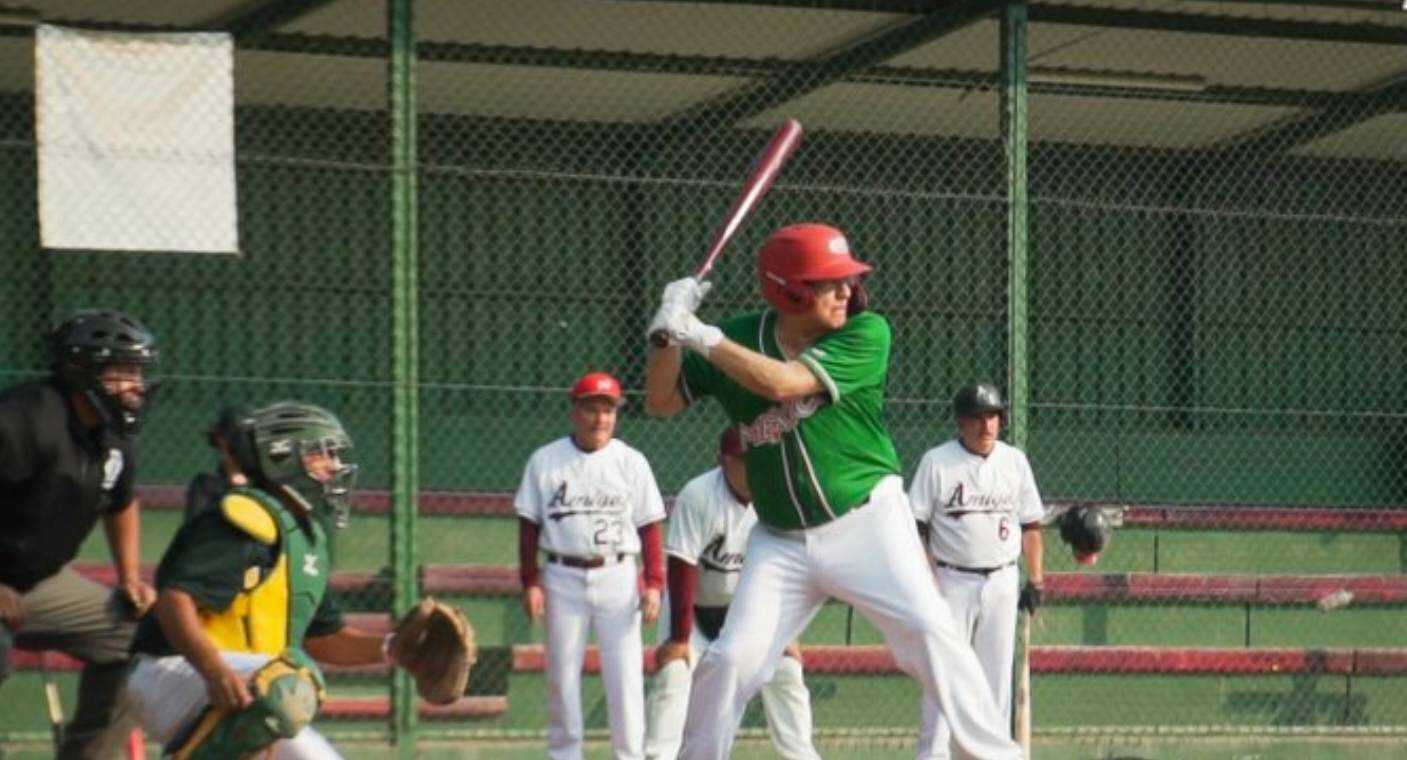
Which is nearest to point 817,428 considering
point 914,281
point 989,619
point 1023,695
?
point 989,619

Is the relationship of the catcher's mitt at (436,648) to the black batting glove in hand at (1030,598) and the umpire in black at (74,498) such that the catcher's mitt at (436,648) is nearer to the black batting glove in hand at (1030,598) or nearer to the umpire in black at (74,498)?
the umpire in black at (74,498)

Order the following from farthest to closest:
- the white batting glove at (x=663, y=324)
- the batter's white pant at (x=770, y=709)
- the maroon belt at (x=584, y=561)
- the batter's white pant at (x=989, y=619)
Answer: the batter's white pant at (x=989, y=619), the maroon belt at (x=584, y=561), the batter's white pant at (x=770, y=709), the white batting glove at (x=663, y=324)

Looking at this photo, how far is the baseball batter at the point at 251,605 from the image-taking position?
5.80 m

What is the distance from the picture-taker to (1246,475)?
15.3 metres

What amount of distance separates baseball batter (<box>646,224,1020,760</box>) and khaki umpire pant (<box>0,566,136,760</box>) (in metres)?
1.96

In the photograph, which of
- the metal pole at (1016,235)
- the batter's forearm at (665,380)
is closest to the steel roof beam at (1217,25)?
the metal pole at (1016,235)

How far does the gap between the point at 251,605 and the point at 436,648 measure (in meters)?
0.56

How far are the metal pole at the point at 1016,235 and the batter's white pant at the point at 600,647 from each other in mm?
1917

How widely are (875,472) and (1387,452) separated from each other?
28.5ft

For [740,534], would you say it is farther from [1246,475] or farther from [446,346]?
[1246,475]

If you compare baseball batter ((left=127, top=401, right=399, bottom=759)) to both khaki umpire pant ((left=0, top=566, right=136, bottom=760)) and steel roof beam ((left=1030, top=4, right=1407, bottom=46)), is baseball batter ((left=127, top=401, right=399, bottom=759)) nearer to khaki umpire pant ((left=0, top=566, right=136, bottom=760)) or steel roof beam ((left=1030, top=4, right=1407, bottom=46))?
khaki umpire pant ((left=0, top=566, right=136, bottom=760))

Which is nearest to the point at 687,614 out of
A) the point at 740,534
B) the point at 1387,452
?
the point at 740,534

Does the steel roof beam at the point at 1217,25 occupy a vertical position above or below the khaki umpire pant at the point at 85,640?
above

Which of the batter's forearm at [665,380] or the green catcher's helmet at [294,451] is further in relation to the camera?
the batter's forearm at [665,380]
